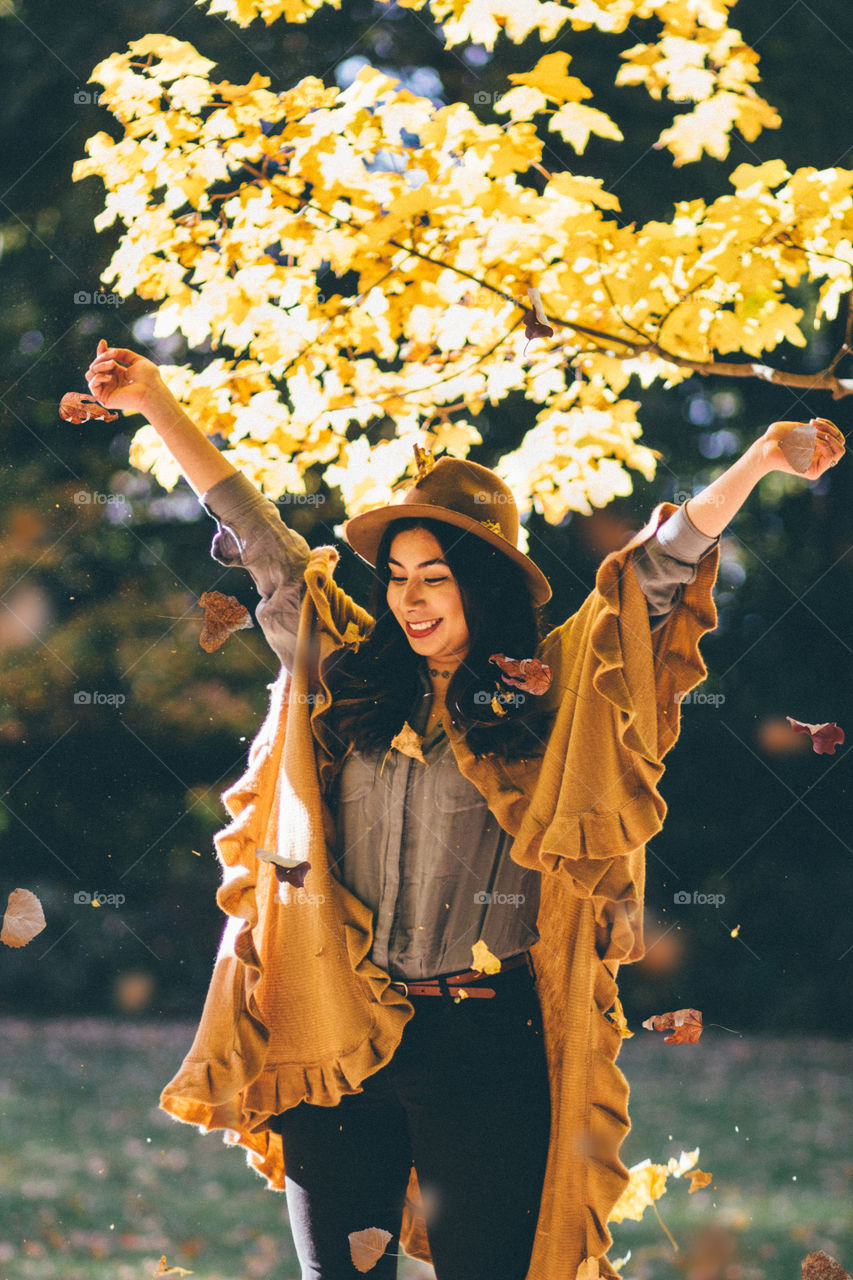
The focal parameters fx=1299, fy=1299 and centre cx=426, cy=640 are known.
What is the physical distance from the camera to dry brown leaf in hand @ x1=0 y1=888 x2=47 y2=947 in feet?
8.07

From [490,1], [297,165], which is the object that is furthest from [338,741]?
[490,1]

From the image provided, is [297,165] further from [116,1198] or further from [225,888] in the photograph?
[116,1198]

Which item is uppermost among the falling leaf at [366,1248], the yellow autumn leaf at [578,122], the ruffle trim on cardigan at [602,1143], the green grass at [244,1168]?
the yellow autumn leaf at [578,122]

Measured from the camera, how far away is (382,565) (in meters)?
2.12

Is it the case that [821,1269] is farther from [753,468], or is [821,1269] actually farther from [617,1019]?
[753,468]

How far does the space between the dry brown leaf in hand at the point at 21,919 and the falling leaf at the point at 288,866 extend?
0.68 m

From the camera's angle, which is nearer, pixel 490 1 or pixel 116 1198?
pixel 490 1

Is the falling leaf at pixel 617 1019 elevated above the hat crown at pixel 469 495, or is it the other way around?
the hat crown at pixel 469 495

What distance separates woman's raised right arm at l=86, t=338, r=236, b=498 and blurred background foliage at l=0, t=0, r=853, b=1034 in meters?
4.05

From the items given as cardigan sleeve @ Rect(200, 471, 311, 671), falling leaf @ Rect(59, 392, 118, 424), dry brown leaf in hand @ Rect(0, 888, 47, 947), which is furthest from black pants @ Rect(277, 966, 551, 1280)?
falling leaf @ Rect(59, 392, 118, 424)

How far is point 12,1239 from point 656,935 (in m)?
3.75

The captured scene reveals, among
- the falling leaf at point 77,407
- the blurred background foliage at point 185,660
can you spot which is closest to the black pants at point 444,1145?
the falling leaf at point 77,407

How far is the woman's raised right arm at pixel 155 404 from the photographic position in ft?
6.57

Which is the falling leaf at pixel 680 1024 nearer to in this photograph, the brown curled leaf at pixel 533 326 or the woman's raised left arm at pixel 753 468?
the woman's raised left arm at pixel 753 468
